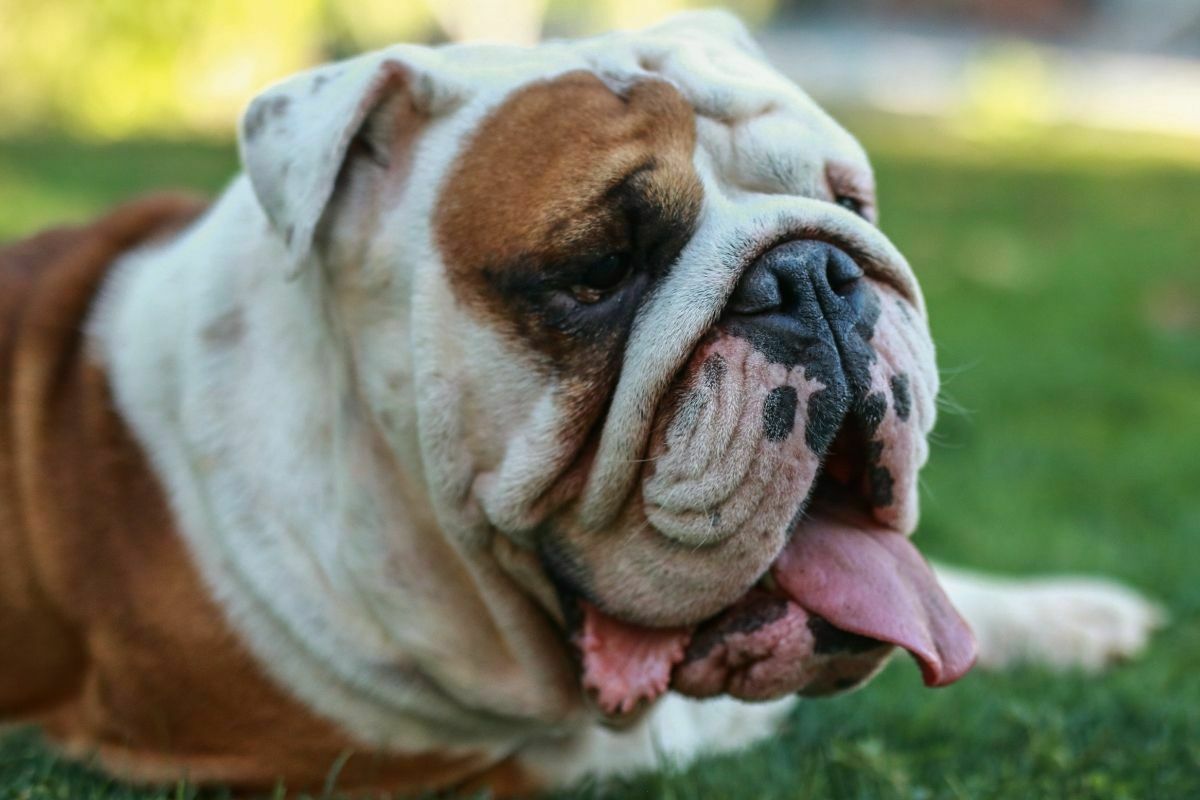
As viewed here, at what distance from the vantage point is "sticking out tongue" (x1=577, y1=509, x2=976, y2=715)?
7.27ft

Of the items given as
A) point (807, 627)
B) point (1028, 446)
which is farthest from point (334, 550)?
point (1028, 446)

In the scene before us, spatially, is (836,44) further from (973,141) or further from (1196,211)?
(1196,211)

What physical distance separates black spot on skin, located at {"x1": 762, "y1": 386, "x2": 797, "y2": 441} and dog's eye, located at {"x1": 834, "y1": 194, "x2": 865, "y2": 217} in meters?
0.50

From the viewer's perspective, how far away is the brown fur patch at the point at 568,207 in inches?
85.8

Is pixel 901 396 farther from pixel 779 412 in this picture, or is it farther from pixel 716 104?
pixel 716 104

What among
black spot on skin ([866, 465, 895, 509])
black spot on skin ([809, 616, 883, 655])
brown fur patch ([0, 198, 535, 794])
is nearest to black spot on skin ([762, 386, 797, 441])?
black spot on skin ([866, 465, 895, 509])

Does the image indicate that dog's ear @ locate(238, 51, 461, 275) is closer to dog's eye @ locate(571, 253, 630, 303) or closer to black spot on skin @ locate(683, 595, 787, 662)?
dog's eye @ locate(571, 253, 630, 303)

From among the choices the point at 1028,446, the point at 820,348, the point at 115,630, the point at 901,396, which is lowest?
the point at 1028,446

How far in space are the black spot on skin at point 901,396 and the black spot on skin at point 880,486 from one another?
96mm

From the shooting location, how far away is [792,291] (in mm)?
2158

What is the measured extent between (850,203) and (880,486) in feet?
1.76

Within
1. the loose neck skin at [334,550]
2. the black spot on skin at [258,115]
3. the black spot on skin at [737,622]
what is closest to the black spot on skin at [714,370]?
the black spot on skin at [737,622]

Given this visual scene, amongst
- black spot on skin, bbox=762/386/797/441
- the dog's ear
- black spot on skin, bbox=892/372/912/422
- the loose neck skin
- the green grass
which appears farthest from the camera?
the green grass

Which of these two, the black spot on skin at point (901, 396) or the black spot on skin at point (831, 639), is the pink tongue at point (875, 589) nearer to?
the black spot on skin at point (831, 639)
